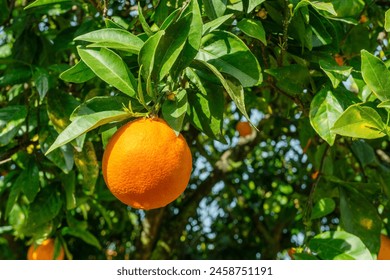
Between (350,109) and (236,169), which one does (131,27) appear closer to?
(350,109)

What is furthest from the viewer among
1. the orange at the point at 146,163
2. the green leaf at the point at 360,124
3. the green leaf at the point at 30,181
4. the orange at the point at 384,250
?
the green leaf at the point at 30,181

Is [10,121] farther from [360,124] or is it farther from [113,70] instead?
[360,124]

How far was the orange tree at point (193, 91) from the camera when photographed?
1.16 m

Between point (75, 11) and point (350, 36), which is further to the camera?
point (75, 11)

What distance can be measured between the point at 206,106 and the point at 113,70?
0.72 feet

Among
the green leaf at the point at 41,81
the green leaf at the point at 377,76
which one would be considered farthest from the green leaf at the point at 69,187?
the green leaf at the point at 377,76

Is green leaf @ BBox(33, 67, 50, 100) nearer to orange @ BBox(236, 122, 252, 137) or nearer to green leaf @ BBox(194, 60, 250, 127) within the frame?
green leaf @ BBox(194, 60, 250, 127)

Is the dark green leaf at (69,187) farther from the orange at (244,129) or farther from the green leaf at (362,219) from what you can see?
the orange at (244,129)

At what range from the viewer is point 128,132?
109cm

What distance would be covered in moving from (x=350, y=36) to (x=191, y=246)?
216cm

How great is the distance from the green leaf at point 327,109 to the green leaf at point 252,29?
0.19 metres

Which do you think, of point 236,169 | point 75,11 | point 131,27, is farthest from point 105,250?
point 131,27

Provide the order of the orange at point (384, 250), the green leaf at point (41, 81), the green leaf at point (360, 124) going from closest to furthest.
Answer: the green leaf at point (360, 124), the green leaf at point (41, 81), the orange at point (384, 250)

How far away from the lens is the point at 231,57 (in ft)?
3.95
